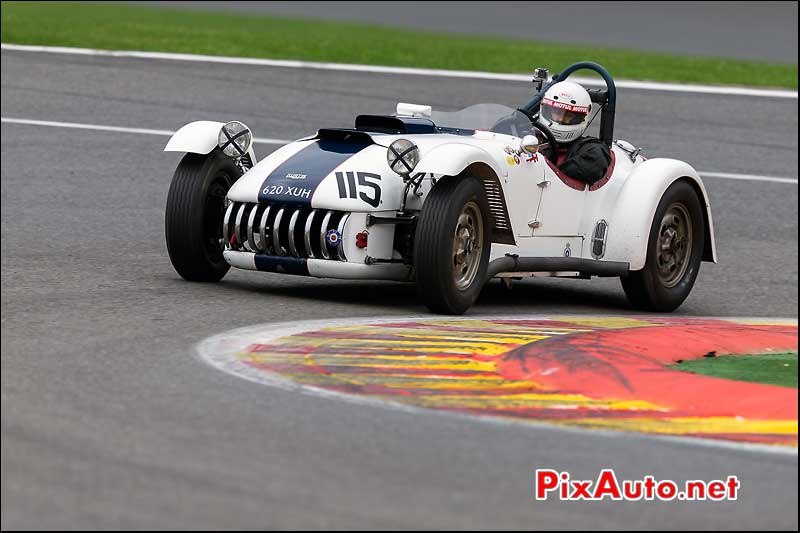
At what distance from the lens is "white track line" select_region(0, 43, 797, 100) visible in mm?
20016

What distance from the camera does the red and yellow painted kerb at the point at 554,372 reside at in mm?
6516

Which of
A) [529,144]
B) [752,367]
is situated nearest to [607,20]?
[529,144]

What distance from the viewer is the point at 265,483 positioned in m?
5.44

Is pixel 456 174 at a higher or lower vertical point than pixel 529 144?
lower

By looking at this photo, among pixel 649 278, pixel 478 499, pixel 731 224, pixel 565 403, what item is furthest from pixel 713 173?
pixel 478 499

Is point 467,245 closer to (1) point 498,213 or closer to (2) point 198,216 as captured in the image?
(1) point 498,213

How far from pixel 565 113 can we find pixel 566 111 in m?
0.01

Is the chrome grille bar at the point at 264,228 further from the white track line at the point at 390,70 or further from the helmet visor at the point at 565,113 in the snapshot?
the white track line at the point at 390,70

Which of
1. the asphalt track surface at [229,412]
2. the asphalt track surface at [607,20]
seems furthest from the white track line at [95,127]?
the asphalt track surface at [607,20]

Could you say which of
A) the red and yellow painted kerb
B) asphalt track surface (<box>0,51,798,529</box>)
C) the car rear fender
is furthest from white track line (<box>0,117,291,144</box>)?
the red and yellow painted kerb

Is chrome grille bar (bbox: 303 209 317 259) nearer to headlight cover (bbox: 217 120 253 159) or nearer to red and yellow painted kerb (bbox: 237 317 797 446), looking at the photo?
red and yellow painted kerb (bbox: 237 317 797 446)

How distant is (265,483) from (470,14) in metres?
22.3

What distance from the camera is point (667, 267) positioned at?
10.8 metres

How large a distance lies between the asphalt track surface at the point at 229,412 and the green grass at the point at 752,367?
4.20ft
